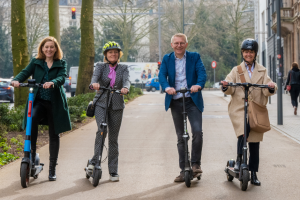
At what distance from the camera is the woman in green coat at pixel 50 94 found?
19.5ft

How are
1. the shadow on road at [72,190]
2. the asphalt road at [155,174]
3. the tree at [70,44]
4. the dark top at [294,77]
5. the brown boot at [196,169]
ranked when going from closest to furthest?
the shadow on road at [72,190] < the asphalt road at [155,174] < the brown boot at [196,169] < the dark top at [294,77] < the tree at [70,44]

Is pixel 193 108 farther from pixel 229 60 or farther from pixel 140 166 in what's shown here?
pixel 229 60

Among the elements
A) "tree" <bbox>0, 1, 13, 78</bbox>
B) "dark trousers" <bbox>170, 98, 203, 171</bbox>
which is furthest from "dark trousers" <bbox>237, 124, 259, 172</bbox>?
"tree" <bbox>0, 1, 13, 78</bbox>

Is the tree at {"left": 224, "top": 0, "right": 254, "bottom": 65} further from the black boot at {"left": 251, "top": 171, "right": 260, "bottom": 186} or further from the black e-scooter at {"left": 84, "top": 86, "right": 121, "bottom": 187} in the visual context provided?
the black e-scooter at {"left": 84, "top": 86, "right": 121, "bottom": 187}

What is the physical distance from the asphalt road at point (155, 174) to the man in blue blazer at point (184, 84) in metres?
0.45

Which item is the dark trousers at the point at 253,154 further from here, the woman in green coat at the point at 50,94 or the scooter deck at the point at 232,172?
the woman in green coat at the point at 50,94

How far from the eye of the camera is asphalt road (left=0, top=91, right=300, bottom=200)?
17.4 ft

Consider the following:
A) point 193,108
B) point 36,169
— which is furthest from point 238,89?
point 36,169

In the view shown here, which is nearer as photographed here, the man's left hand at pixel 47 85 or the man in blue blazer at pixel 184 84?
the man's left hand at pixel 47 85

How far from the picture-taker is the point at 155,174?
643 centimetres

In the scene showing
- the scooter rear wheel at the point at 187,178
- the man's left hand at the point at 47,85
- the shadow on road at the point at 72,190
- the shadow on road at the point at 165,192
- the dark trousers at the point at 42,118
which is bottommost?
the shadow on road at the point at 165,192

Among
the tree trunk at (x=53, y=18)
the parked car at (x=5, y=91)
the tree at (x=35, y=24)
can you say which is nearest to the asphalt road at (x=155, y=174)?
the tree trunk at (x=53, y=18)

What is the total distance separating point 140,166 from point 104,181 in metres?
1.08

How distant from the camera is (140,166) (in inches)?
277
